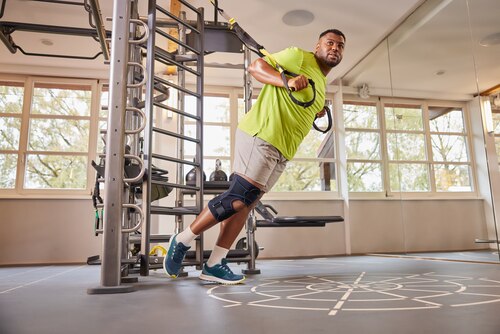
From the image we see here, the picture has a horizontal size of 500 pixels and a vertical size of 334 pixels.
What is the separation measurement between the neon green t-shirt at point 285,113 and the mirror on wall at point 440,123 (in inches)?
92.6

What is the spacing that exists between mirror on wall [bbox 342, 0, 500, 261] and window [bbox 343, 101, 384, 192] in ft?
0.44

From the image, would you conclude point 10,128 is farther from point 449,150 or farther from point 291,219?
point 449,150

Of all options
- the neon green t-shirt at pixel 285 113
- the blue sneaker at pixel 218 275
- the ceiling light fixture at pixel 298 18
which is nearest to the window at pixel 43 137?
the ceiling light fixture at pixel 298 18

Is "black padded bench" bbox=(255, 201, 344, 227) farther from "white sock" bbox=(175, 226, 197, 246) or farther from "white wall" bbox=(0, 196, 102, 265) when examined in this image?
"white wall" bbox=(0, 196, 102, 265)

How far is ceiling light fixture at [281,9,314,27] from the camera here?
4465 mm

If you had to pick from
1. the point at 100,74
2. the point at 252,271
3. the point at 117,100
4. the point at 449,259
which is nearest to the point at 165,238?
the point at 252,271

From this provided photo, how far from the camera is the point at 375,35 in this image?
5004mm

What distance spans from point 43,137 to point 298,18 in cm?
415

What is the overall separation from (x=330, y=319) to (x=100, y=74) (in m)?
5.79

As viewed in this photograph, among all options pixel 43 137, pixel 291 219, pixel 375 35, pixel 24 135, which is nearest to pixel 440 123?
pixel 375 35

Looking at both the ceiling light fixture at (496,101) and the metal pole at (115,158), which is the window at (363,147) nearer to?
the ceiling light fixture at (496,101)

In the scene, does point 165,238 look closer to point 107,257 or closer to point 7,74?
point 107,257

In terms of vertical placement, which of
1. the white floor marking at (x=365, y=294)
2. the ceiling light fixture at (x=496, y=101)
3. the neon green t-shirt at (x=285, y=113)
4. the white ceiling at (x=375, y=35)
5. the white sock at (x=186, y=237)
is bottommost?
the white floor marking at (x=365, y=294)

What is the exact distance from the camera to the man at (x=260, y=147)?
6.57 ft
